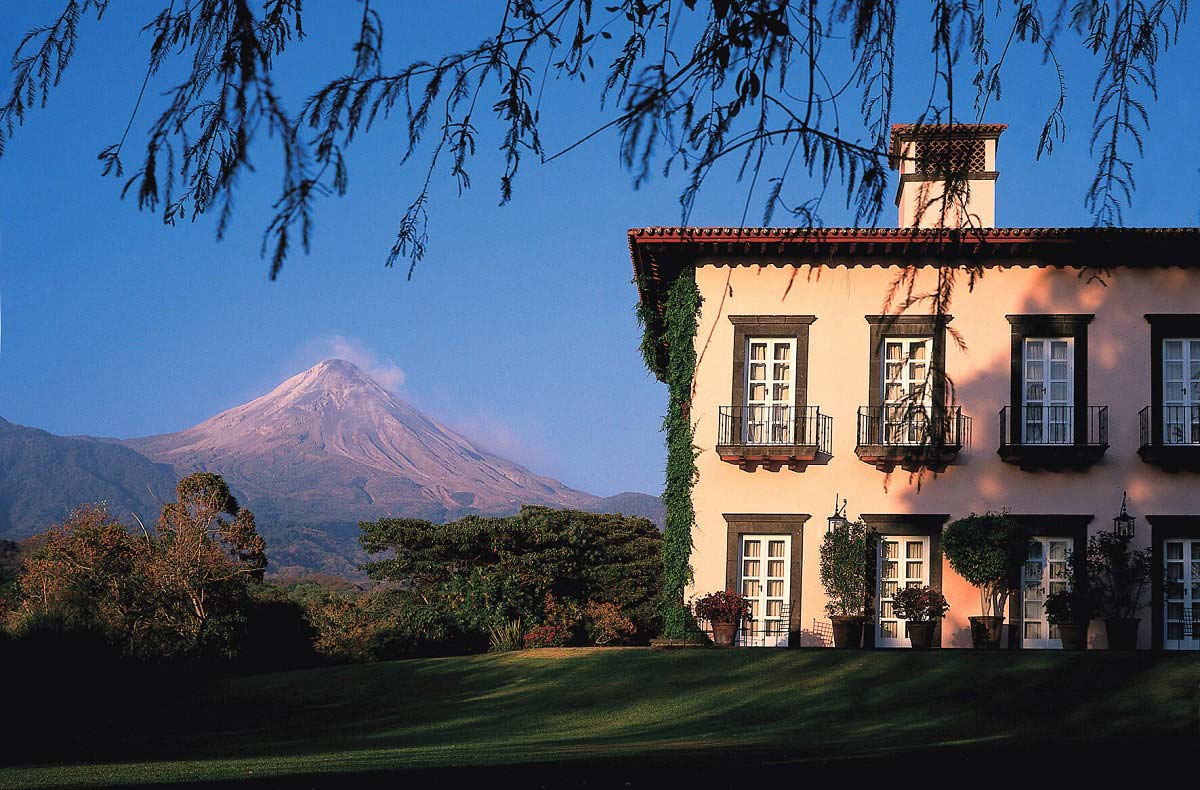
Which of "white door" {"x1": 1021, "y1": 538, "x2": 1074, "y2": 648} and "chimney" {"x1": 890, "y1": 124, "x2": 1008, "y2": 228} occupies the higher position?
"chimney" {"x1": 890, "y1": 124, "x2": 1008, "y2": 228}

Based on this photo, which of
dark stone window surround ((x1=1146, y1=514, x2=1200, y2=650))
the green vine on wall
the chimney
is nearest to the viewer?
the chimney

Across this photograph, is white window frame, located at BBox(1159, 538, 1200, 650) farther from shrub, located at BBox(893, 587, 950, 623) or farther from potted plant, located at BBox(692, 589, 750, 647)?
potted plant, located at BBox(692, 589, 750, 647)

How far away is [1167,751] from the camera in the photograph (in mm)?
10719

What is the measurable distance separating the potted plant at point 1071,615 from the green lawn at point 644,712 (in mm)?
1568

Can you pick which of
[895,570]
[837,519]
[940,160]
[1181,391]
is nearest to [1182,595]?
[1181,391]

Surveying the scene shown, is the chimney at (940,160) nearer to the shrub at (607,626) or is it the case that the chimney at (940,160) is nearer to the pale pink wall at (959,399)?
the pale pink wall at (959,399)

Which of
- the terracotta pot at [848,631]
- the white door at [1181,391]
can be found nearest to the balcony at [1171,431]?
the white door at [1181,391]

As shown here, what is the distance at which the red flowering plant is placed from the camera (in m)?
20.4

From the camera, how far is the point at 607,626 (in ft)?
79.2

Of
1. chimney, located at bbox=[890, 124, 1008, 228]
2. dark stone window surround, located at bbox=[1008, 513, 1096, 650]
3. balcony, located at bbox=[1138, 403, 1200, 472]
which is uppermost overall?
balcony, located at bbox=[1138, 403, 1200, 472]

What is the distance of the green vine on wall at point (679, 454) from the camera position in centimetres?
2106

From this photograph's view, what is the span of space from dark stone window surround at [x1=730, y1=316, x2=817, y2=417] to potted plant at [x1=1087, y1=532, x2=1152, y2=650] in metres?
5.19

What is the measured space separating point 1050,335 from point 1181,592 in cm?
457

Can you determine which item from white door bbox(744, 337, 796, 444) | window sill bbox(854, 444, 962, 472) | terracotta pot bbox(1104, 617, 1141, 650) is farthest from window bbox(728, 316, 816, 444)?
terracotta pot bbox(1104, 617, 1141, 650)
